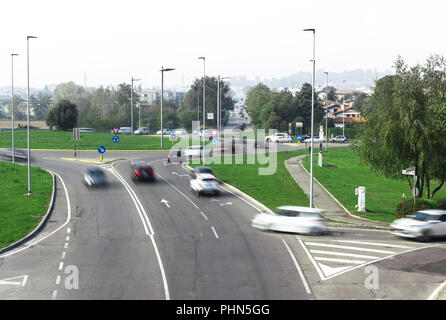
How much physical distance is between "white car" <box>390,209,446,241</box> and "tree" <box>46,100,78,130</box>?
250 ft

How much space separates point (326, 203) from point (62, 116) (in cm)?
6809

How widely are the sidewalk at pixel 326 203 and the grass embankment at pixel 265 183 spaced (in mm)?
653

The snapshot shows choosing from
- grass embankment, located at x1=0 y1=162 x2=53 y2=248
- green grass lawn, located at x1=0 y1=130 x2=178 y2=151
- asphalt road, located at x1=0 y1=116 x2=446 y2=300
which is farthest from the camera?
green grass lawn, located at x1=0 y1=130 x2=178 y2=151

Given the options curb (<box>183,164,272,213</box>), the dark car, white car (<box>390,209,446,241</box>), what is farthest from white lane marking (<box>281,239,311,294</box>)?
the dark car

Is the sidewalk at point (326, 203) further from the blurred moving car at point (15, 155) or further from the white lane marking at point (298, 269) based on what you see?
the blurred moving car at point (15, 155)

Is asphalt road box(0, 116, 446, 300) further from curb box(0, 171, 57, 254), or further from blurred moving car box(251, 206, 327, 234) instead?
blurred moving car box(251, 206, 327, 234)

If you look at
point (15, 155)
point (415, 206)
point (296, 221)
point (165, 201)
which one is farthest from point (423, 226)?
point (15, 155)

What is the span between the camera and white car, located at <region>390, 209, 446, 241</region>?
88.9 feet

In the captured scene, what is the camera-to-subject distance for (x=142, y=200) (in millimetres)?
35594

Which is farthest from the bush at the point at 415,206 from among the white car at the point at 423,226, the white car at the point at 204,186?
the white car at the point at 204,186

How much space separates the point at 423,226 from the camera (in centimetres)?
2719

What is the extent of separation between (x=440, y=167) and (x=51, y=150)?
157 feet
